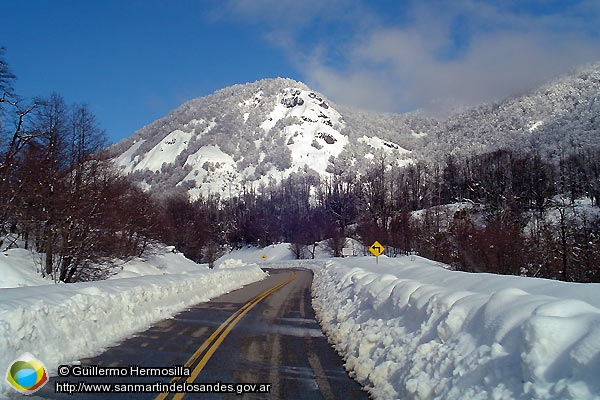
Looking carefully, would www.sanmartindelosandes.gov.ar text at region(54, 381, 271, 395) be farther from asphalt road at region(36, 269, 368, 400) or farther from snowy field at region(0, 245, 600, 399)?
snowy field at region(0, 245, 600, 399)

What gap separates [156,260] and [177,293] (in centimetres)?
2396

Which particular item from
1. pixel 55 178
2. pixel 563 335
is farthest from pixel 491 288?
pixel 55 178

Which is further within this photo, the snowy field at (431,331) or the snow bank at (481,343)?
the snowy field at (431,331)

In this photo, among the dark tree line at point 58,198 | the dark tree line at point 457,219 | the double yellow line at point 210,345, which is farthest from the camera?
the dark tree line at point 457,219

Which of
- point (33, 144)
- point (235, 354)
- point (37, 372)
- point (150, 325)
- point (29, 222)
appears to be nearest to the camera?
point (37, 372)

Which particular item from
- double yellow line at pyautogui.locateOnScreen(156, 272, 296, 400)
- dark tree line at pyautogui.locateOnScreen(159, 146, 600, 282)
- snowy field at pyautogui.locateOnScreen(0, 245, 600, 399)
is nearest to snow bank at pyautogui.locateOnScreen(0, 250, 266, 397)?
snowy field at pyautogui.locateOnScreen(0, 245, 600, 399)

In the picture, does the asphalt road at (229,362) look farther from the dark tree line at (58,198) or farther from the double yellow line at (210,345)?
the dark tree line at (58,198)

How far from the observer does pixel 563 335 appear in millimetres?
4691

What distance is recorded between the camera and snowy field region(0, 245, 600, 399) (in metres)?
4.61

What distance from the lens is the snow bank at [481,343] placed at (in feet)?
14.6

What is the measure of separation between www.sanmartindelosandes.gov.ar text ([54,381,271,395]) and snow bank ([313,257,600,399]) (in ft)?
5.73

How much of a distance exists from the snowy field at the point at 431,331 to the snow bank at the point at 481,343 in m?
0.01

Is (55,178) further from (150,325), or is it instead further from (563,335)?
(563,335)

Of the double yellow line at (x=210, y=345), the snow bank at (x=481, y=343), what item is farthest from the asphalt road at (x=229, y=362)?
the snow bank at (x=481, y=343)
